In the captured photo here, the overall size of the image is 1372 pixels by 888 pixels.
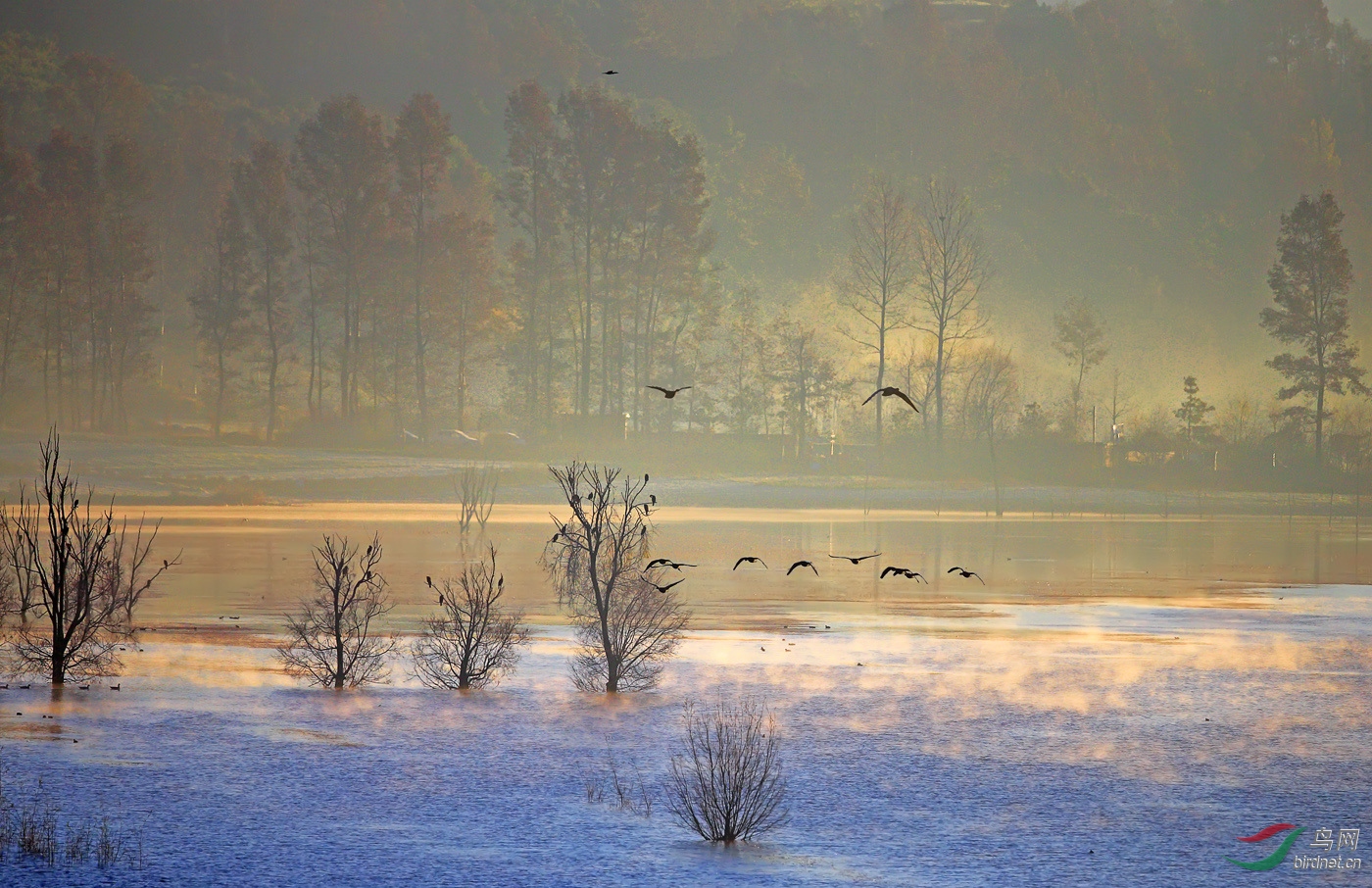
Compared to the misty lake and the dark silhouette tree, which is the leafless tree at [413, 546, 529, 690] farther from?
the dark silhouette tree

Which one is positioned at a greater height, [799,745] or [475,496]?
[475,496]

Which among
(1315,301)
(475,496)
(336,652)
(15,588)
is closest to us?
(336,652)

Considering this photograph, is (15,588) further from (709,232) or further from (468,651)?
(709,232)

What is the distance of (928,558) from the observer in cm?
3975

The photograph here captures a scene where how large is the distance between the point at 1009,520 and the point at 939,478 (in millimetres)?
18704

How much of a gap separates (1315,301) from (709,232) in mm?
37537

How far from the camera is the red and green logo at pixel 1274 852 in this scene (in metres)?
12.4

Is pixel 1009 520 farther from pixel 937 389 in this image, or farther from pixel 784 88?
pixel 784 88

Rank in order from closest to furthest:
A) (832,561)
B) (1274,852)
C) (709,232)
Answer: (1274,852) → (832,561) → (709,232)

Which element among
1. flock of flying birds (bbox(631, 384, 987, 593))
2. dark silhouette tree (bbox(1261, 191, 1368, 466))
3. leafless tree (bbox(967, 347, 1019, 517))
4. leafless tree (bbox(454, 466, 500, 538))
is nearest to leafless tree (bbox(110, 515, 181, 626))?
flock of flying birds (bbox(631, 384, 987, 593))

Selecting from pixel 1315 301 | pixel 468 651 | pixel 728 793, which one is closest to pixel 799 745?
pixel 728 793

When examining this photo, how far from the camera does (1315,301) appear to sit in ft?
287

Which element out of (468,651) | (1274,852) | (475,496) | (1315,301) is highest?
(1315,301)

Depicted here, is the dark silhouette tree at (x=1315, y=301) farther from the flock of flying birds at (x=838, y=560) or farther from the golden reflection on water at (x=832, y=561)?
the flock of flying birds at (x=838, y=560)
